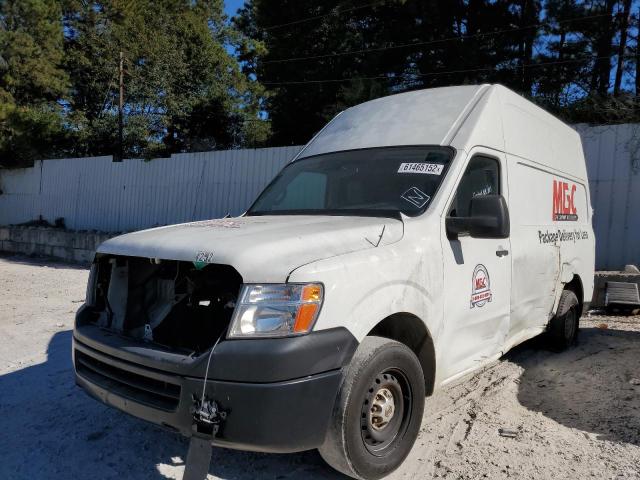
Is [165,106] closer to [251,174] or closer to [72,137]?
[72,137]

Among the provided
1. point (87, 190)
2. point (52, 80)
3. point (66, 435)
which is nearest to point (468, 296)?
point (66, 435)

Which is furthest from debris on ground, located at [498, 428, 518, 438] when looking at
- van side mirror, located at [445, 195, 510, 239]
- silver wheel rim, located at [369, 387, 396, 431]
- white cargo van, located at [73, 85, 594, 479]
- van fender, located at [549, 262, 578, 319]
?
van fender, located at [549, 262, 578, 319]

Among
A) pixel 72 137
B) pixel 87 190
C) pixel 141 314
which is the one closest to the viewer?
pixel 141 314

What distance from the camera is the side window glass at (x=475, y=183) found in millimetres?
3629

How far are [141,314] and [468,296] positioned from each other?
7.07ft

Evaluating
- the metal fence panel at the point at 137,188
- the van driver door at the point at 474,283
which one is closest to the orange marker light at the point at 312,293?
the van driver door at the point at 474,283

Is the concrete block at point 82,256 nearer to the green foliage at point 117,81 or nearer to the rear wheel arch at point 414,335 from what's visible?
the green foliage at point 117,81

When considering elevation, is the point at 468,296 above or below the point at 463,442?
above

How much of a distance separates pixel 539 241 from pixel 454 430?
1919 millimetres

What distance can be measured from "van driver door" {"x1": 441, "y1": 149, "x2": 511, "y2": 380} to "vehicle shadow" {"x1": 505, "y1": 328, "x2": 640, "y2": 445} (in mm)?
749

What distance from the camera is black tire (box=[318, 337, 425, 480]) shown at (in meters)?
2.58

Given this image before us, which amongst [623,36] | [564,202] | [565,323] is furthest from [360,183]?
[623,36]

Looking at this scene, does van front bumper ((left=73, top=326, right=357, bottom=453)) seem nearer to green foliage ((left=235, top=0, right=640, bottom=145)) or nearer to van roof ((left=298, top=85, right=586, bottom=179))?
van roof ((left=298, top=85, right=586, bottom=179))

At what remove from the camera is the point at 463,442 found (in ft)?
11.2
